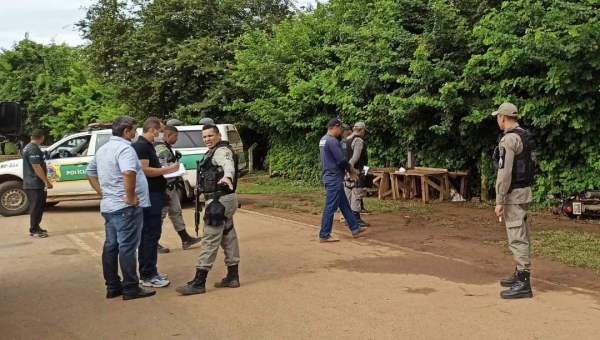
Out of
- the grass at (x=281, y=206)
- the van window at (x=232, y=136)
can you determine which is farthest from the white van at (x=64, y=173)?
the grass at (x=281, y=206)

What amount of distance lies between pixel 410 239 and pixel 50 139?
38103mm

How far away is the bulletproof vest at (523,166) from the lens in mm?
5762

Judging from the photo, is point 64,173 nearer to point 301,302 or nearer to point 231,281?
point 231,281

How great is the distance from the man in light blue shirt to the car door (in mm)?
7375

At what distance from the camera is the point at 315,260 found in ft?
25.1

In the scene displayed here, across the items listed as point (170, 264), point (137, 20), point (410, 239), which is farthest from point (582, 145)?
point (137, 20)

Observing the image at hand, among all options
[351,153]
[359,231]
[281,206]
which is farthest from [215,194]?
[281,206]

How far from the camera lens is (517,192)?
5805 millimetres

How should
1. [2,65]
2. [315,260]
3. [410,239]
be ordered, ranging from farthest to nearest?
[2,65] < [410,239] < [315,260]

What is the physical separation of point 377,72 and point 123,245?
9353mm

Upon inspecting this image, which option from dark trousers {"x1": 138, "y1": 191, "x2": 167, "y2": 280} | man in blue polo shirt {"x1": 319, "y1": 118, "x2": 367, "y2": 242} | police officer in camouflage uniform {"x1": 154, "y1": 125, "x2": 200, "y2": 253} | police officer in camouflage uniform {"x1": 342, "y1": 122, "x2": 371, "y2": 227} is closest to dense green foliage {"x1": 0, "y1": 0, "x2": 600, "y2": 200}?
police officer in camouflage uniform {"x1": 342, "y1": 122, "x2": 371, "y2": 227}

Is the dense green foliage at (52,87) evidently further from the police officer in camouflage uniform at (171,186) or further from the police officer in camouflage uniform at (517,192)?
the police officer in camouflage uniform at (517,192)

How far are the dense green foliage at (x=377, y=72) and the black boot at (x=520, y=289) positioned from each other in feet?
16.3

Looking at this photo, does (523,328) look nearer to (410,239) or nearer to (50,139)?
(410,239)
